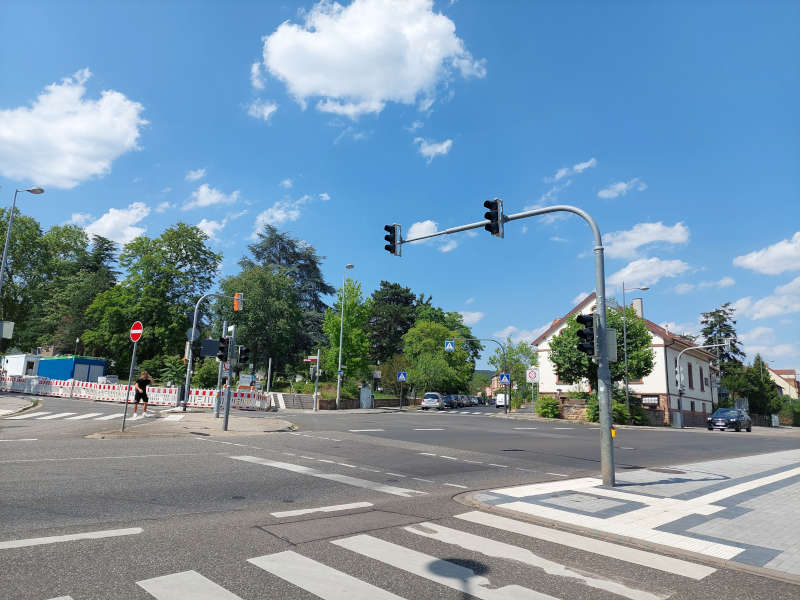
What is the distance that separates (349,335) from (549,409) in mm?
18106

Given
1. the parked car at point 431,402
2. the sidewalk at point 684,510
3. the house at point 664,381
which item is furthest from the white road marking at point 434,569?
the parked car at point 431,402

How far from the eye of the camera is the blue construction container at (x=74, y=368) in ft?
131

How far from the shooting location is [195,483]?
806 centimetres

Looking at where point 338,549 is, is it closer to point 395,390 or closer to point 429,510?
point 429,510

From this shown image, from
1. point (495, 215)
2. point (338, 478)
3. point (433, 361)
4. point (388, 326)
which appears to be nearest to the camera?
point (338, 478)

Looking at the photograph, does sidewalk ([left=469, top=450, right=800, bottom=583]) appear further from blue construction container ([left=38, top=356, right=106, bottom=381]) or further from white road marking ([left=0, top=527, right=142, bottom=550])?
blue construction container ([left=38, top=356, right=106, bottom=381])

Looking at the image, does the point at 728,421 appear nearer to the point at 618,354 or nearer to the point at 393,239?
the point at 618,354

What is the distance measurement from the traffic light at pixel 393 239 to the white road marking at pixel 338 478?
657 cm

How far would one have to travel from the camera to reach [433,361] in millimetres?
62938

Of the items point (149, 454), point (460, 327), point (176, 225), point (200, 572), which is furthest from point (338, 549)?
point (460, 327)

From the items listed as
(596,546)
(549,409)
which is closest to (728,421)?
(549,409)

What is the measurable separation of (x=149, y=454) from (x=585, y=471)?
976 centimetres

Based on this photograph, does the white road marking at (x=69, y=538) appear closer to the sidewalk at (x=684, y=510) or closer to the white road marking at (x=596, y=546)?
the white road marking at (x=596, y=546)

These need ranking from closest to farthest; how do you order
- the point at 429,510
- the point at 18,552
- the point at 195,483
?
the point at 18,552 < the point at 429,510 < the point at 195,483
